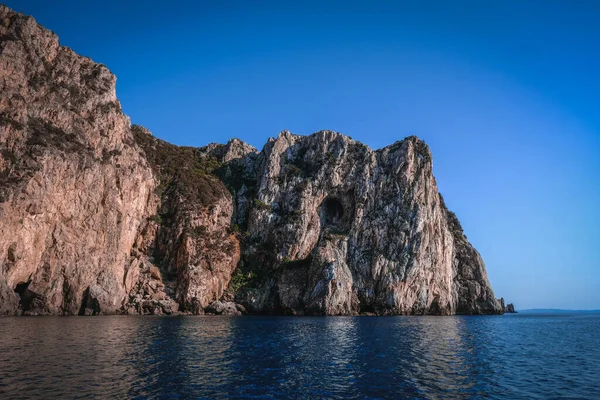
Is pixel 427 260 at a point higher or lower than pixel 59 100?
lower

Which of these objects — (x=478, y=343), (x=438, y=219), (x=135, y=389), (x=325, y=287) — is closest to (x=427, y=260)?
(x=438, y=219)

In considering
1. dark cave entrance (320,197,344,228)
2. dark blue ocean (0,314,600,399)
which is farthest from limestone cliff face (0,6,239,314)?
dark cave entrance (320,197,344,228)

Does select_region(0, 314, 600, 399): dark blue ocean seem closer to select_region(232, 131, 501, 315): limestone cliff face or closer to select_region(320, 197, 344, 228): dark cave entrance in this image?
select_region(232, 131, 501, 315): limestone cliff face

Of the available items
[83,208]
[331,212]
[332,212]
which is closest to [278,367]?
[83,208]

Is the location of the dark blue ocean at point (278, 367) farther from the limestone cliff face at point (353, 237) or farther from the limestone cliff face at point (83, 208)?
the limestone cliff face at point (353, 237)

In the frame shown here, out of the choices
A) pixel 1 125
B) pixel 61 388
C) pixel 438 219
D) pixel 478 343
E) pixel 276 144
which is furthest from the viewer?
pixel 276 144

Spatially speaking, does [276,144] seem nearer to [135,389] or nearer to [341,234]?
A: [341,234]

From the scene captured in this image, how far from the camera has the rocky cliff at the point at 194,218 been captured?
72.4m

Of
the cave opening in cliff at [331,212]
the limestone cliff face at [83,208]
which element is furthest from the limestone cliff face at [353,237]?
the limestone cliff face at [83,208]

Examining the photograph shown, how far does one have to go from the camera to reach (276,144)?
13325 centimetres

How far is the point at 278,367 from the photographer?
28.4m

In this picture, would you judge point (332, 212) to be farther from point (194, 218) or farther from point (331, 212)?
point (194, 218)

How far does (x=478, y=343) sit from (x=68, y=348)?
1614 inches

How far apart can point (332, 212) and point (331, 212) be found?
36 centimetres
